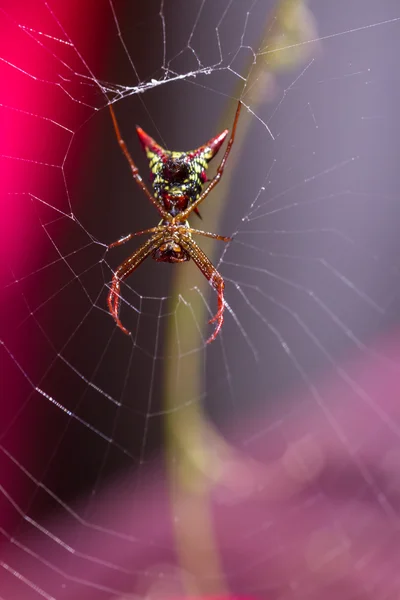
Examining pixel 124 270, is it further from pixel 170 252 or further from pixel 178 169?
pixel 178 169

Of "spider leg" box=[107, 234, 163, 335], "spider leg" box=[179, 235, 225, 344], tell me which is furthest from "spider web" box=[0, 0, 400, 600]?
"spider leg" box=[179, 235, 225, 344]

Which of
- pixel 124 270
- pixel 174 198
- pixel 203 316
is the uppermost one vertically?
pixel 174 198

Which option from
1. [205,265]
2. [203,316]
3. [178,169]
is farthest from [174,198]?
[203,316]

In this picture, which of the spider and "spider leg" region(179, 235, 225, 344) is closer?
the spider

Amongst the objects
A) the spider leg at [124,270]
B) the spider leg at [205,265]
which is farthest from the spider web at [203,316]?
the spider leg at [205,265]

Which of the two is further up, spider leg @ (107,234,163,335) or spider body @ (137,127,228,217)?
spider body @ (137,127,228,217)

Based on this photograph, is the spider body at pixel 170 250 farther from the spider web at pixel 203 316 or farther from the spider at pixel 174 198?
the spider web at pixel 203 316

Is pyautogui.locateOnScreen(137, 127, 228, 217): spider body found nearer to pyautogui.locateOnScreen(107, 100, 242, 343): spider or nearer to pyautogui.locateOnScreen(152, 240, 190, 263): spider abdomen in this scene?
pyautogui.locateOnScreen(107, 100, 242, 343): spider

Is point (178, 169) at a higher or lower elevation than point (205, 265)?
higher
